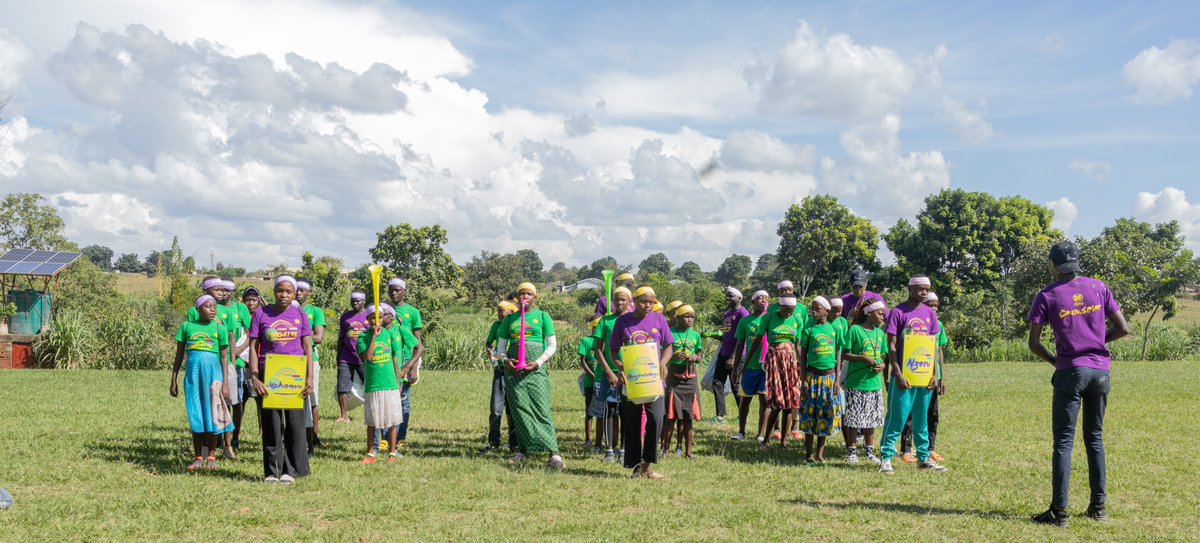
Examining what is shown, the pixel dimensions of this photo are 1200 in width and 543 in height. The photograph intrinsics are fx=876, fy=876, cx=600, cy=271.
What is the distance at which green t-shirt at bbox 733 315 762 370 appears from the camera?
10344mm

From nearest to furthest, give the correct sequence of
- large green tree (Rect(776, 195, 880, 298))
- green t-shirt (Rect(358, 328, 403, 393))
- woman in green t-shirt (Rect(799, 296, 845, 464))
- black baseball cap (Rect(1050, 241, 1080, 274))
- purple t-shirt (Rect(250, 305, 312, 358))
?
1. black baseball cap (Rect(1050, 241, 1080, 274))
2. purple t-shirt (Rect(250, 305, 312, 358))
3. green t-shirt (Rect(358, 328, 403, 393))
4. woman in green t-shirt (Rect(799, 296, 845, 464))
5. large green tree (Rect(776, 195, 880, 298))

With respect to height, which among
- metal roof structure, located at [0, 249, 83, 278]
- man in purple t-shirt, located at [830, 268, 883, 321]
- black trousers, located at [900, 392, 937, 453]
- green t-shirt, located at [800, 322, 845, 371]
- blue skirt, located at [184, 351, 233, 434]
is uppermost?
metal roof structure, located at [0, 249, 83, 278]

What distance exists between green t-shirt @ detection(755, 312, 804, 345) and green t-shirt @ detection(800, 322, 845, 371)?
20.0 inches

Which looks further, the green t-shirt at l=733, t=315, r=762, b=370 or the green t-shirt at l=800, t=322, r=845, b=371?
the green t-shirt at l=733, t=315, r=762, b=370

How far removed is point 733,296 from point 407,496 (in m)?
5.39

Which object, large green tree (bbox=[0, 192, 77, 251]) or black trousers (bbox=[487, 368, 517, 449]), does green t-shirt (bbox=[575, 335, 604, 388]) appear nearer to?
black trousers (bbox=[487, 368, 517, 449])

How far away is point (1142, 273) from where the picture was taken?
30.5 metres

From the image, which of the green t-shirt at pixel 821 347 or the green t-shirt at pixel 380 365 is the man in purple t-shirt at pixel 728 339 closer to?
the green t-shirt at pixel 821 347

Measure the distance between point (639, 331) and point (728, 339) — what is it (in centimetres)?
343

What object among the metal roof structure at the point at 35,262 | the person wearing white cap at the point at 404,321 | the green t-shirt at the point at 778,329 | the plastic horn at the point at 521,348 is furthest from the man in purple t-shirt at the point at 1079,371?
the metal roof structure at the point at 35,262

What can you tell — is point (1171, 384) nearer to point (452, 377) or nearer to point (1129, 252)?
point (452, 377)

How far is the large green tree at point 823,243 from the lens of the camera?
50000 millimetres

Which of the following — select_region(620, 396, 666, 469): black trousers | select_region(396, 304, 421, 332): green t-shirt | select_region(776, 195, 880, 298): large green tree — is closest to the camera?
select_region(620, 396, 666, 469): black trousers

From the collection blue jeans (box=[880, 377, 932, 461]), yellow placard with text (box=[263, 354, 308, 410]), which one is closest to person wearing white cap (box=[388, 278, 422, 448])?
yellow placard with text (box=[263, 354, 308, 410])
